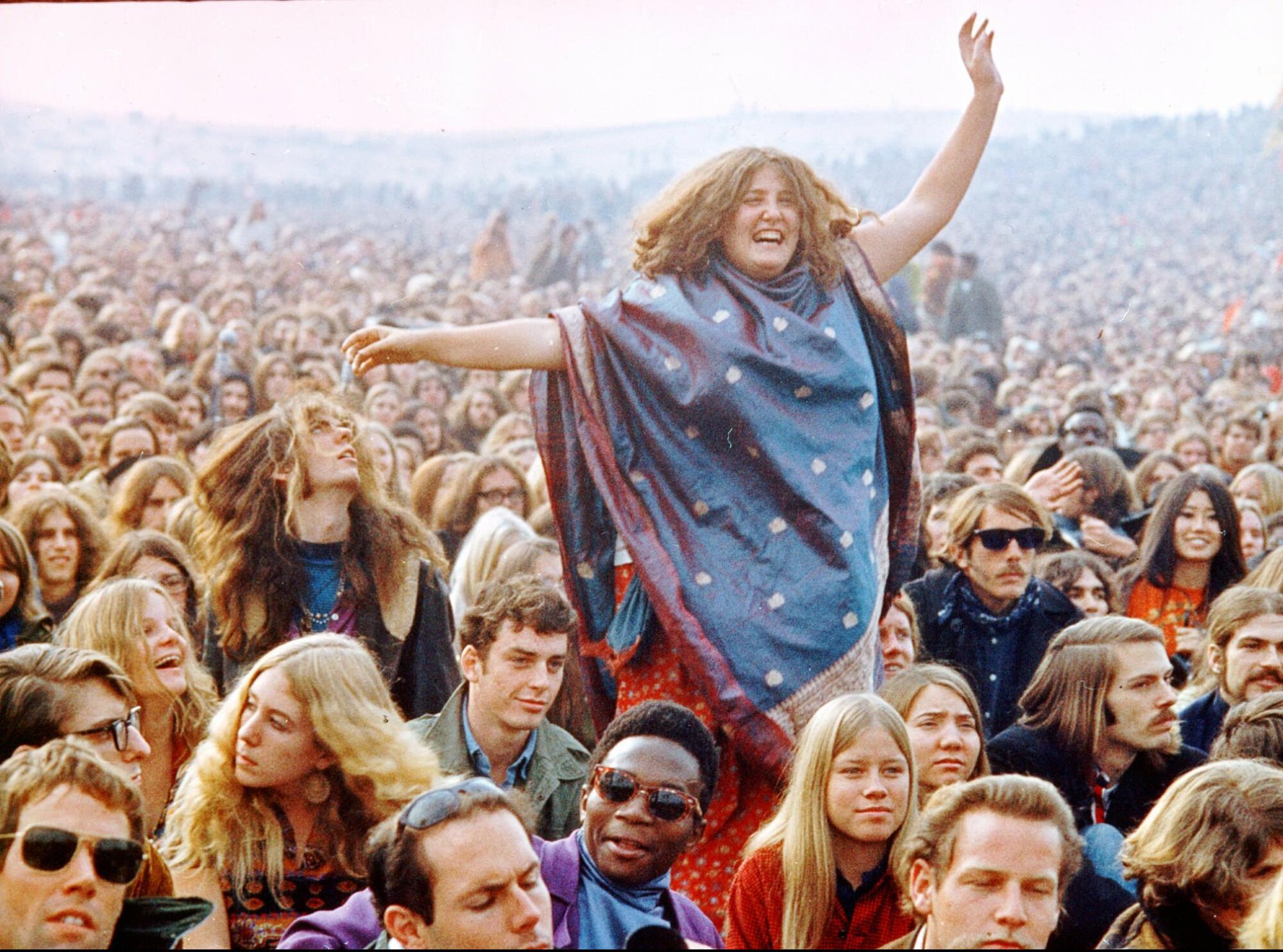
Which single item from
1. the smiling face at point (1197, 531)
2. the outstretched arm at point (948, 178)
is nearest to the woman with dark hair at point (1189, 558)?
the smiling face at point (1197, 531)

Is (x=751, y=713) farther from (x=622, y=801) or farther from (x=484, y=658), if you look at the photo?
(x=622, y=801)

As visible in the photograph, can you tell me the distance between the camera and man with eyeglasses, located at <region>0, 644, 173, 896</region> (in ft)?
11.0

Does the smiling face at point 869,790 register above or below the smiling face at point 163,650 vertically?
below

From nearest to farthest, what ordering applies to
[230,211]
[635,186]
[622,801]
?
[622,801], [635,186], [230,211]

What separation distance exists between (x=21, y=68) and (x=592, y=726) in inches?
228

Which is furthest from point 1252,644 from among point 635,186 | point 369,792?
point 635,186

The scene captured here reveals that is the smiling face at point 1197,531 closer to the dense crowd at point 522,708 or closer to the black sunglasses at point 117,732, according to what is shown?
the dense crowd at point 522,708

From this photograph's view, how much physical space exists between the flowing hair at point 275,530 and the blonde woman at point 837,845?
149cm

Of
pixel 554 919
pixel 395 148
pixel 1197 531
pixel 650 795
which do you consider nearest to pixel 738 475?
pixel 650 795

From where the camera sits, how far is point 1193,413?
31.2 ft

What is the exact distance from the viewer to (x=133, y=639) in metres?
4.09

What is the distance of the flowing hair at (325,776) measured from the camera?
3471 mm

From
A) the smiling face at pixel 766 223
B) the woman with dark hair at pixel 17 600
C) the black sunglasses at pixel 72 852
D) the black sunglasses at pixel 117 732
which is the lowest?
the black sunglasses at pixel 72 852

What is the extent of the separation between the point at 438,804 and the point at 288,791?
0.79 meters
